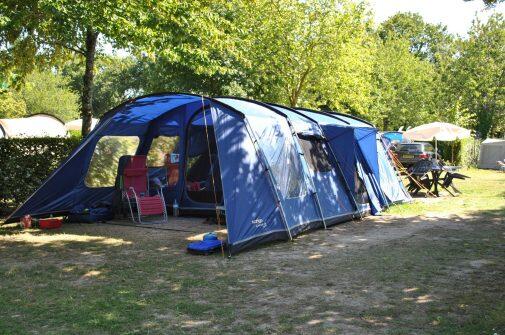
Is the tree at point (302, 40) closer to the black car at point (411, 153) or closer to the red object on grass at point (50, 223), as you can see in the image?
the black car at point (411, 153)

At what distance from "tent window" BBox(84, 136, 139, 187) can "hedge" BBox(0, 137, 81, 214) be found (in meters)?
0.89

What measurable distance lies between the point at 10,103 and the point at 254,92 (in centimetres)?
1876

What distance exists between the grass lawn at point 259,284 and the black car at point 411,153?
42.9 feet

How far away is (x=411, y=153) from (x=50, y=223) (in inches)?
648

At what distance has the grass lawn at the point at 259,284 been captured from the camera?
14.8 feet

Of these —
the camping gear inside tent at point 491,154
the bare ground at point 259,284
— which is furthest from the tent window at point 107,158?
the camping gear inside tent at point 491,154

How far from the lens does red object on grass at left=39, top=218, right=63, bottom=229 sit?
8.99 m

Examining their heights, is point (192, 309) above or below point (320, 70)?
below

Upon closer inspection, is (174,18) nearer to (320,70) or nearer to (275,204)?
(275,204)

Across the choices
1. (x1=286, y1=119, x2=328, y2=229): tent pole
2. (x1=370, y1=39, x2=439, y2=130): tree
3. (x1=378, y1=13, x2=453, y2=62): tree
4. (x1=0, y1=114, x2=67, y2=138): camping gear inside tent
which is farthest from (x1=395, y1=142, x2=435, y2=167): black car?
(x1=378, y1=13, x2=453, y2=62): tree

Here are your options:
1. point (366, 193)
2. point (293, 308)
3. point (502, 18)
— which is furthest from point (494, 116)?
point (293, 308)

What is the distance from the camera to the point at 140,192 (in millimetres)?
10219

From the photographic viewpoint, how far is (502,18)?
1352 inches

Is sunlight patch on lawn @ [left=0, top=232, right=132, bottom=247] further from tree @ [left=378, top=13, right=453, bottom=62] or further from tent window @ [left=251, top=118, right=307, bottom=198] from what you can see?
tree @ [left=378, top=13, right=453, bottom=62]
